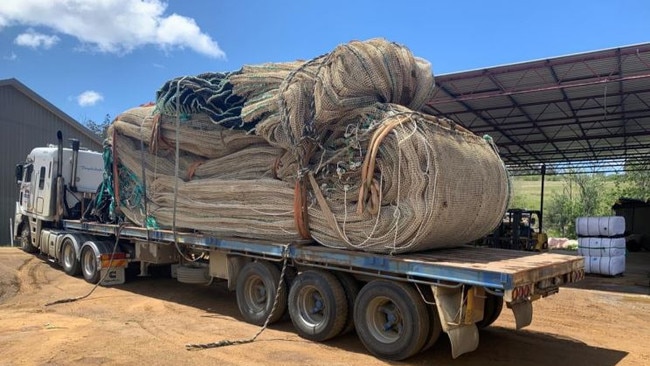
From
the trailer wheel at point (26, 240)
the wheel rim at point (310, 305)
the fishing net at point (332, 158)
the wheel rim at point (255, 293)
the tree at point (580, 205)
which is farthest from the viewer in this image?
the tree at point (580, 205)

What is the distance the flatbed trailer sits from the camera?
5.82 meters

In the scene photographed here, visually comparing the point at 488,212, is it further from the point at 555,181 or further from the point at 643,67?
the point at 555,181

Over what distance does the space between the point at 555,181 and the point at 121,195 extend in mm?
59595

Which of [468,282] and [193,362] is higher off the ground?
[468,282]

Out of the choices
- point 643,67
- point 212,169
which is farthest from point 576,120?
point 212,169

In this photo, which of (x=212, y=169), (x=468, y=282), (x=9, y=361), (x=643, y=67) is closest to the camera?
(x=468, y=282)

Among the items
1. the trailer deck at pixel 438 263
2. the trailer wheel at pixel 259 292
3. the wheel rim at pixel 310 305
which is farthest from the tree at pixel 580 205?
the wheel rim at pixel 310 305

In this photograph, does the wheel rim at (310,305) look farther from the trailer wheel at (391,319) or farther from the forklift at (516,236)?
the forklift at (516,236)

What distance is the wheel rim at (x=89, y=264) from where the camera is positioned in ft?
38.9

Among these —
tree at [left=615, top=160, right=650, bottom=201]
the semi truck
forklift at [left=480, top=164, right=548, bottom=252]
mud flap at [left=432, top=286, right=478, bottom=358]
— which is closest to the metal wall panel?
the semi truck

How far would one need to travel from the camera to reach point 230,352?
262 inches

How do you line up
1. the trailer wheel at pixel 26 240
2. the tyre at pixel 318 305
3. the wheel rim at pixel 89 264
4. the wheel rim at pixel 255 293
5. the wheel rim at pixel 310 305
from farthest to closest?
the trailer wheel at pixel 26 240
the wheel rim at pixel 89 264
the wheel rim at pixel 255 293
the wheel rim at pixel 310 305
the tyre at pixel 318 305

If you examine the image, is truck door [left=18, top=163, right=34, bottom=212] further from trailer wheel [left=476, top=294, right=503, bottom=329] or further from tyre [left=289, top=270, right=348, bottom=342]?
trailer wheel [left=476, top=294, right=503, bottom=329]

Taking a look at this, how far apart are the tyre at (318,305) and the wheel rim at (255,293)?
34.8 inches
